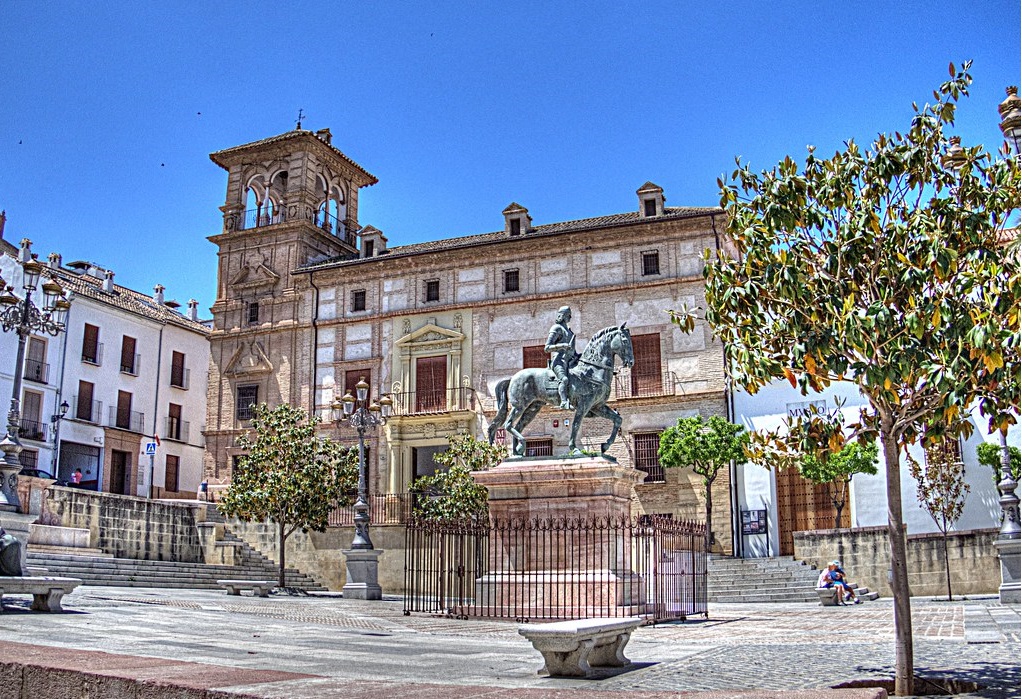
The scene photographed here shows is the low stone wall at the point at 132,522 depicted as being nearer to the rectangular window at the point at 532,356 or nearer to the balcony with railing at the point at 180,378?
the rectangular window at the point at 532,356

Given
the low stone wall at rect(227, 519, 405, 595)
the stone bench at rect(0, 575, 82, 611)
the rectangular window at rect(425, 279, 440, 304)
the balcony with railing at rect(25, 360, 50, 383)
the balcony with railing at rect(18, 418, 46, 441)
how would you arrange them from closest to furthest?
1. the stone bench at rect(0, 575, 82, 611)
2. the low stone wall at rect(227, 519, 405, 595)
3. the rectangular window at rect(425, 279, 440, 304)
4. the balcony with railing at rect(18, 418, 46, 441)
5. the balcony with railing at rect(25, 360, 50, 383)

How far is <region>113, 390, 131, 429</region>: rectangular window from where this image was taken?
4059 centimetres

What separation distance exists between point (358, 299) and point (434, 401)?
16.7 feet

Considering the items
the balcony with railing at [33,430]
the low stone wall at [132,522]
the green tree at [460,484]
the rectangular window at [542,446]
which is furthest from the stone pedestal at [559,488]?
the balcony with railing at [33,430]

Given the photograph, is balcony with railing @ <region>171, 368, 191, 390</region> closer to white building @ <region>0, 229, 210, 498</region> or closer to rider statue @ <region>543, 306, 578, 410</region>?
white building @ <region>0, 229, 210, 498</region>

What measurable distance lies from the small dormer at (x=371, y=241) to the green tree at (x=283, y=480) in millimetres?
12650

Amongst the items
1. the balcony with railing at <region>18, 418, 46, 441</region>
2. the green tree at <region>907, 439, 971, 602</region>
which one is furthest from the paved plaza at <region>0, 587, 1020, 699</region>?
the balcony with railing at <region>18, 418, 46, 441</region>

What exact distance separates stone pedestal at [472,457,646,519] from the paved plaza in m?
2.03

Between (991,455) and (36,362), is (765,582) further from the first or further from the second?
(36,362)

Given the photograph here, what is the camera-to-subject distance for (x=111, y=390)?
40500 mm

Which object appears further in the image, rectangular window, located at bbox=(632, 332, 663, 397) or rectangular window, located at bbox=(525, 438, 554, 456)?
rectangular window, located at bbox=(525, 438, 554, 456)

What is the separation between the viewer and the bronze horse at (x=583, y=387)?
14781 millimetres

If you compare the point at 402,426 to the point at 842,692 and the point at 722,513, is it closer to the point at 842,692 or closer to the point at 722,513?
the point at 722,513

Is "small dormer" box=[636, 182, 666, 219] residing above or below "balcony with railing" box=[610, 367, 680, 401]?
above
